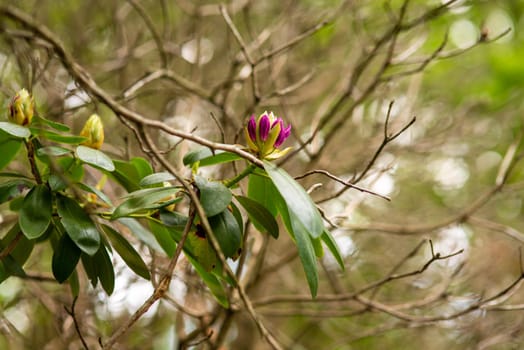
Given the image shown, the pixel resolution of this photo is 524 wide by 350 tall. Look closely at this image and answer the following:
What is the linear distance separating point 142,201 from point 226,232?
0.11 meters

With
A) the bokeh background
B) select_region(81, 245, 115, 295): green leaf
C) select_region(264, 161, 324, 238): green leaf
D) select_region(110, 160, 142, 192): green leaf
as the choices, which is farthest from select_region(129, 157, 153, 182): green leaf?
the bokeh background

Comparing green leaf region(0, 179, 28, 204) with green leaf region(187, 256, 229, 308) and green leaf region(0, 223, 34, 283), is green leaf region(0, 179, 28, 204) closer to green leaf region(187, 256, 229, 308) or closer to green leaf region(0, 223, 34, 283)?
green leaf region(0, 223, 34, 283)

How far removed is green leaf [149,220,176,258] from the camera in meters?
0.75

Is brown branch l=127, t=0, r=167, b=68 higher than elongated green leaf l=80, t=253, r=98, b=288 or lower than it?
higher

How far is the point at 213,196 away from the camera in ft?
2.07

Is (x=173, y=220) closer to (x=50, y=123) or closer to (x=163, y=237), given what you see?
(x=163, y=237)

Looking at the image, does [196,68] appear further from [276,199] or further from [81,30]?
[276,199]

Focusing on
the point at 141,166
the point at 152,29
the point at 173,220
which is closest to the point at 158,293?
the point at 173,220

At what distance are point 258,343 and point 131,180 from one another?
4.24 feet

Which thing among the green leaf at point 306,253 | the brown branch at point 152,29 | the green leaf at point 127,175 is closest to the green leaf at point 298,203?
the green leaf at point 306,253

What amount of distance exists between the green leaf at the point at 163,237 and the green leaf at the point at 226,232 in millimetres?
116

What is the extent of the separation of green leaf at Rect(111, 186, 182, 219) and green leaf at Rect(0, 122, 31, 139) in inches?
5.5

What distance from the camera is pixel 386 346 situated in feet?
6.63

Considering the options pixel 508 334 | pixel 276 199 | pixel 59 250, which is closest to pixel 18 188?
pixel 59 250
